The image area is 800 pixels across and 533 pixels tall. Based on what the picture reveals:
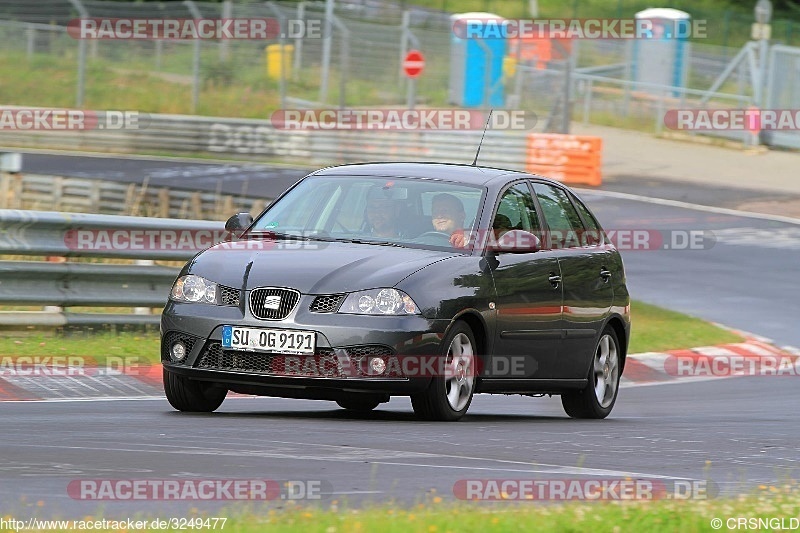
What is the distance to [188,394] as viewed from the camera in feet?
33.4

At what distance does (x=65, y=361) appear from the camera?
12.5 metres

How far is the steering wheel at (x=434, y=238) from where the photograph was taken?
34.3 ft

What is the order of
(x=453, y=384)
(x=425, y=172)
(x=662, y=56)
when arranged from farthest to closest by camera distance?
(x=662, y=56)
(x=425, y=172)
(x=453, y=384)

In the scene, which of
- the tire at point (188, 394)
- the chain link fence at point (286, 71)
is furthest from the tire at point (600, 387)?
the chain link fence at point (286, 71)

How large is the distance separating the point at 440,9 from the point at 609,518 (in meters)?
61.9

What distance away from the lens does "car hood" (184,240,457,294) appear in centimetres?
963

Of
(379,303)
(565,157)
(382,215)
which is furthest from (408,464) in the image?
(565,157)

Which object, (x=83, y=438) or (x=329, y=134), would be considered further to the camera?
(x=329, y=134)

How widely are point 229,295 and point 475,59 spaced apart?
33.4 meters

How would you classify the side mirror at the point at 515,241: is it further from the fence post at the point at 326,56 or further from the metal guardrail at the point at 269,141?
the fence post at the point at 326,56

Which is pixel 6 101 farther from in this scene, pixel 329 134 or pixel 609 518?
pixel 609 518

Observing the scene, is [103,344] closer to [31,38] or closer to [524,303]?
[524,303]

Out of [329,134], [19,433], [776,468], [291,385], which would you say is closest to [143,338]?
[291,385]
